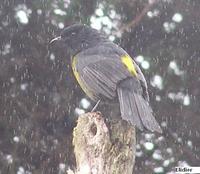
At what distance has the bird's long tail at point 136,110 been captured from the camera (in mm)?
3839

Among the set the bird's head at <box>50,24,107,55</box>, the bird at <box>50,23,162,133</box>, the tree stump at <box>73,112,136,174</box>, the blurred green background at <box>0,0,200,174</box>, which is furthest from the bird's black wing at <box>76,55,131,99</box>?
the blurred green background at <box>0,0,200,174</box>

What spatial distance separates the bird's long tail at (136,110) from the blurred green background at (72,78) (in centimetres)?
289

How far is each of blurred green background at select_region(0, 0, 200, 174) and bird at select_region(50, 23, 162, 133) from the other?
6.90 feet

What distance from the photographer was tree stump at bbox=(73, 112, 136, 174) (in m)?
3.68

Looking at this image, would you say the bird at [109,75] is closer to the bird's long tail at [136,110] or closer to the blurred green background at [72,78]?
the bird's long tail at [136,110]

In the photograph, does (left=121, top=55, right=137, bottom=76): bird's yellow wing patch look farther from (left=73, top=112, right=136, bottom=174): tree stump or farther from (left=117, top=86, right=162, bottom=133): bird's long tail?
(left=73, top=112, right=136, bottom=174): tree stump

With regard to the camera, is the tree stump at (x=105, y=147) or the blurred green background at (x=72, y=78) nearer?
the tree stump at (x=105, y=147)

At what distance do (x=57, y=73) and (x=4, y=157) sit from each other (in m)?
1.24

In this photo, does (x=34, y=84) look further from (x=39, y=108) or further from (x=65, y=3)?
Answer: (x=65, y=3)

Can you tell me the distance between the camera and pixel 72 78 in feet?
23.6

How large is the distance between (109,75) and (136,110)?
474 mm

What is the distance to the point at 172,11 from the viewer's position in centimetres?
738

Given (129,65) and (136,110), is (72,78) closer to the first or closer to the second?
(129,65)

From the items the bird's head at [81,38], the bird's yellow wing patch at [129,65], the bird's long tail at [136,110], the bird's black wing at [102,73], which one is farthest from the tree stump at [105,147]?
the bird's head at [81,38]
